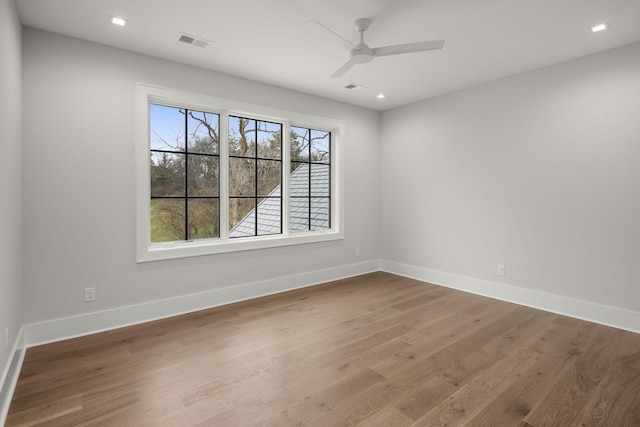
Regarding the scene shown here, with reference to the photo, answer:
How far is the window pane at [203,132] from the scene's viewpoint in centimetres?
368

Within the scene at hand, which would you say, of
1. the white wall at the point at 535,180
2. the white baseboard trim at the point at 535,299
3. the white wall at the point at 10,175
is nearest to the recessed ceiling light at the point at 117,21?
the white wall at the point at 10,175

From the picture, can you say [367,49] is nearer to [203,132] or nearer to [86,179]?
[203,132]

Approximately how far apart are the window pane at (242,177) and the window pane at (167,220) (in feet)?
2.14

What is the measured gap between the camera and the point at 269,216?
4344mm

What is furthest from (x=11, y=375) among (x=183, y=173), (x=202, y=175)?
(x=202, y=175)

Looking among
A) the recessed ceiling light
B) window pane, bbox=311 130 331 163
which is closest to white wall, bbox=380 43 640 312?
window pane, bbox=311 130 331 163

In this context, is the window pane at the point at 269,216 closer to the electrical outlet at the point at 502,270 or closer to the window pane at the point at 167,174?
the window pane at the point at 167,174

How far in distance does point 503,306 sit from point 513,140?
77.1 inches

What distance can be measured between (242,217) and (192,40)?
1985 millimetres

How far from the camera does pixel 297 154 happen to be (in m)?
4.63

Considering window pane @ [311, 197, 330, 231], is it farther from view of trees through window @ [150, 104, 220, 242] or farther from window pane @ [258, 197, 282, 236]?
view of trees through window @ [150, 104, 220, 242]

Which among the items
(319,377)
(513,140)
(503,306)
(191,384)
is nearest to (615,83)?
(513,140)

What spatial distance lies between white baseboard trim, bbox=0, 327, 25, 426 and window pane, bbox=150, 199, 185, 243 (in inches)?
51.6

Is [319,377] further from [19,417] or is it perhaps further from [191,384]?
[19,417]
